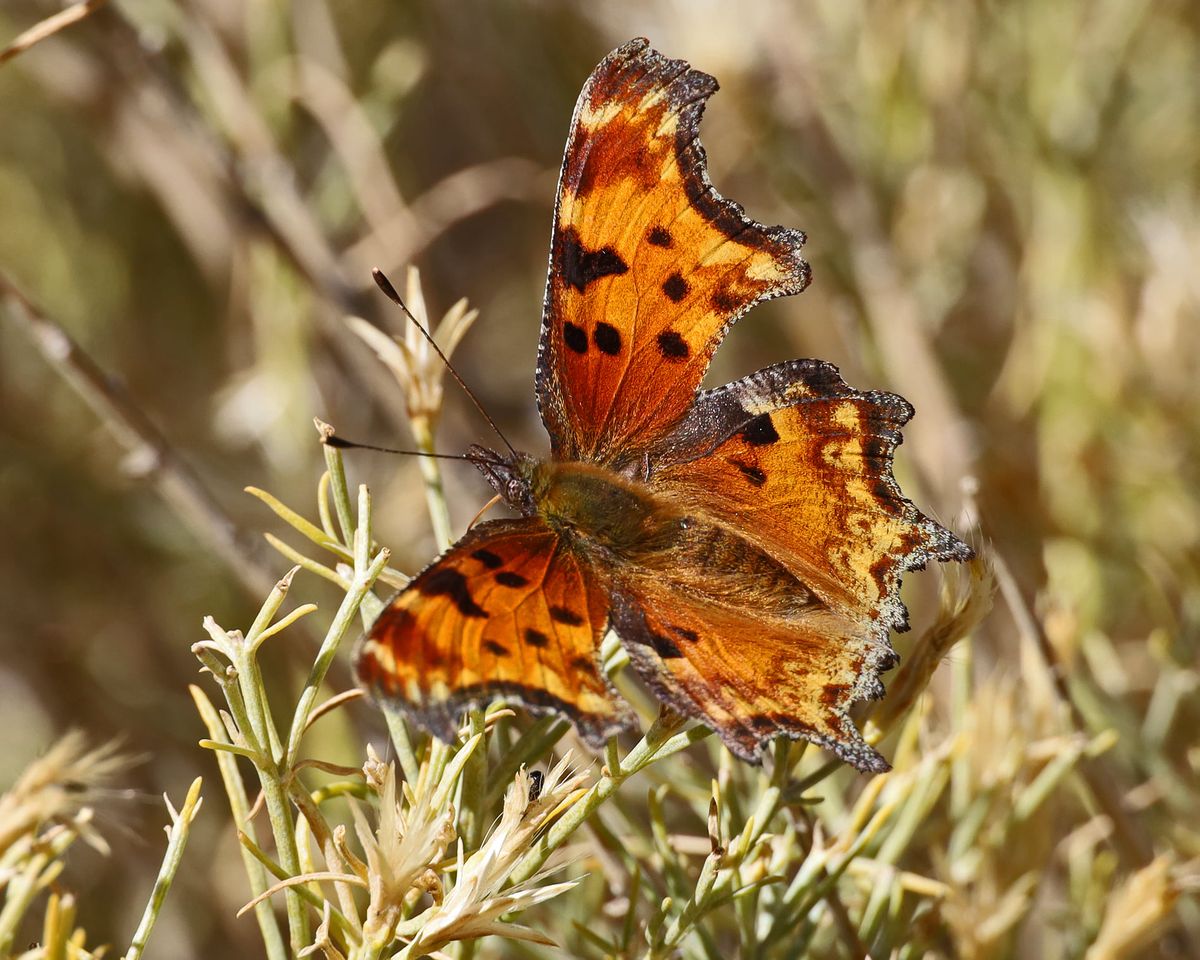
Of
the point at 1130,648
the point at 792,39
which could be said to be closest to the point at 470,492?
the point at 792,39

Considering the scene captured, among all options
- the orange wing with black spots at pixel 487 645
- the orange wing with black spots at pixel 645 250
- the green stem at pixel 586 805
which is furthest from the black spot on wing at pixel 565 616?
the orange wing with black spots at pixel 645 250

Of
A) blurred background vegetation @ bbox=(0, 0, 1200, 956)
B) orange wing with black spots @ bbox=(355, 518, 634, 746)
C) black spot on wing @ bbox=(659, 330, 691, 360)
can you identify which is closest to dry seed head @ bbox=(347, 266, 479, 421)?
orange wing with black spots @ bbox=(355, 518, 634, 746)

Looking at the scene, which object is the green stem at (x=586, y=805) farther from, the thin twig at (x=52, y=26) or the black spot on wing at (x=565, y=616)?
the thin twig at (x=52, y=26)

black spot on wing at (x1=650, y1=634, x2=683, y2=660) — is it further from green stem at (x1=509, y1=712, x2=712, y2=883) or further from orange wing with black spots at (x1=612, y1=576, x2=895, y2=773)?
green stem at (x1=509, y1=712, x2=712, y2=883)

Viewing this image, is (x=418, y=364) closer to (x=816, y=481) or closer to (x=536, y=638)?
(x=536, y=638)

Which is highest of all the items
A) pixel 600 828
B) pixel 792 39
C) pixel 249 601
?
pixel 792 39

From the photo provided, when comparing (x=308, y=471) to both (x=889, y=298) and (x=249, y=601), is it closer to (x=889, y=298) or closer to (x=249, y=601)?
(x=249, y=601)
